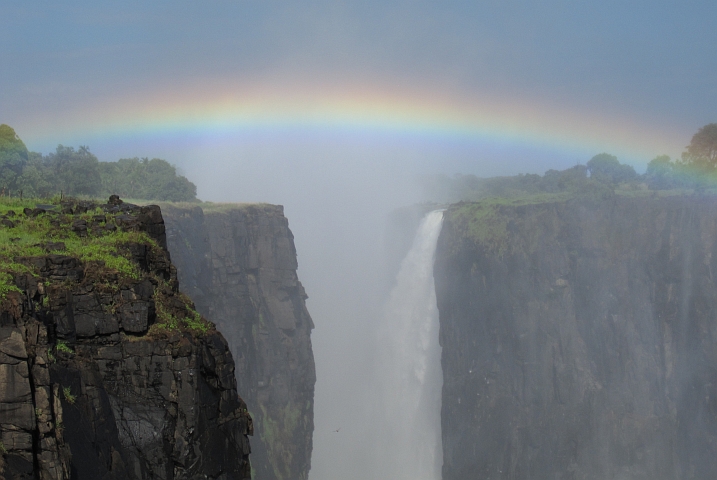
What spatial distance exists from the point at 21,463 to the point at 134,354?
11.0 ft

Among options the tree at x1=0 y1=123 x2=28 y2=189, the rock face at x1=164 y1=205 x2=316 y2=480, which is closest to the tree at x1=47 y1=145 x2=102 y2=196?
the tree at x1=0 y1=123 x2=28 y2=189

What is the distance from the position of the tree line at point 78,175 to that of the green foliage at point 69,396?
72.2ft

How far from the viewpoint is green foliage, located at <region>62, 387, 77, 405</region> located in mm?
13680

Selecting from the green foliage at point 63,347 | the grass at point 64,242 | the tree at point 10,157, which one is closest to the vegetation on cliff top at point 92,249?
the grass at point 64,242

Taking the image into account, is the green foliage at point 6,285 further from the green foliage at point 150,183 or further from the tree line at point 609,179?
the tree line at point 609,179

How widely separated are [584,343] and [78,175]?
49738 mm

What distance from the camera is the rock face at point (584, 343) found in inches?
2660

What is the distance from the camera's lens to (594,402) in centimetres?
6950

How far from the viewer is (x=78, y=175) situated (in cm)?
5316

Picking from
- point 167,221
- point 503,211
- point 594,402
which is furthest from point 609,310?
point 167,221

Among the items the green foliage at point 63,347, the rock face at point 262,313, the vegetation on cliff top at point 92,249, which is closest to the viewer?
A: the green foliage at point 63,347

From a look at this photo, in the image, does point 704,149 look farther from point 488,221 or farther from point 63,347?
point 63,347

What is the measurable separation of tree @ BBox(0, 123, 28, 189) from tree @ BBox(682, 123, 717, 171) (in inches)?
2903

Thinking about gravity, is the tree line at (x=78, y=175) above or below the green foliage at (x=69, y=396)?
above
